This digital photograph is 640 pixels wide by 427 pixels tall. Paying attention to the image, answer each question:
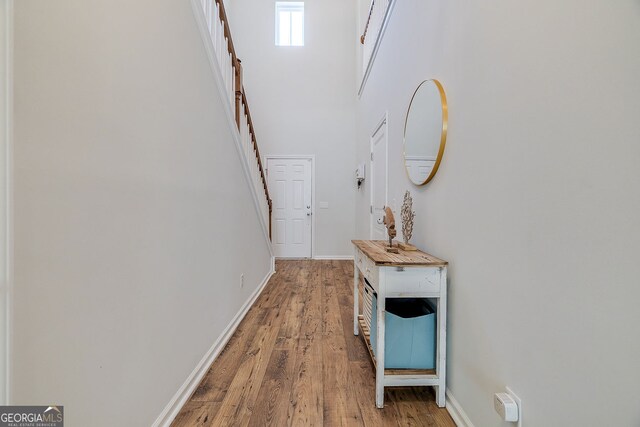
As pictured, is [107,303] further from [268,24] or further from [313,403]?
[268,24]

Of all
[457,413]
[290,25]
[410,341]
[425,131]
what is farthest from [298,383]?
[290,25]

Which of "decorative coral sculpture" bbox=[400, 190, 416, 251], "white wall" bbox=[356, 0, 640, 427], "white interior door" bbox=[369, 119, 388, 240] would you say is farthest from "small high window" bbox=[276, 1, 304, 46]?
"decorative coral sculpture" bbox=[400, 190, 416, 251]

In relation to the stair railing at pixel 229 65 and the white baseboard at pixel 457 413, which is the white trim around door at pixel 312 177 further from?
the white baseboard at pixel 457 413

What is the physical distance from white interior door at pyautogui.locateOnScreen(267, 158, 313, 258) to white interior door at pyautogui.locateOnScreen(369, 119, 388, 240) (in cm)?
190

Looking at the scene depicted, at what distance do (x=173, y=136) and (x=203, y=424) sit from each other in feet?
4.68

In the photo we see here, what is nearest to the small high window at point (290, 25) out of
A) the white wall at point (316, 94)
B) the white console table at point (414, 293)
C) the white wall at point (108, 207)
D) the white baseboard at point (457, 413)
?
the white wall at point (316, 94)

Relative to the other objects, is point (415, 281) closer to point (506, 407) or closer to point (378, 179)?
point (506, 407)

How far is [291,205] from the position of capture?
17.6 ft

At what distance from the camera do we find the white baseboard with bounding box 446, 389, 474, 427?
1234 millimetres

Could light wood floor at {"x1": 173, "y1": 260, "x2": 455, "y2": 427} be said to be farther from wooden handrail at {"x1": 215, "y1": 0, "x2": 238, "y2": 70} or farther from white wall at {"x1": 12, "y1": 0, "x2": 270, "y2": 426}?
wooden handrail at {"x1": 215, "y1": 0, "x2": 238, "y2": 70}

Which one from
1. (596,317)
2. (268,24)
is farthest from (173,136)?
(268,24)

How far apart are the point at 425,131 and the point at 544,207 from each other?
101 cm

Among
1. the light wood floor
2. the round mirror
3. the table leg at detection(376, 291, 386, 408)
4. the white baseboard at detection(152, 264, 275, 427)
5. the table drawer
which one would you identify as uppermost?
the round mirror

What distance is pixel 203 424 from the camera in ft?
4.26
